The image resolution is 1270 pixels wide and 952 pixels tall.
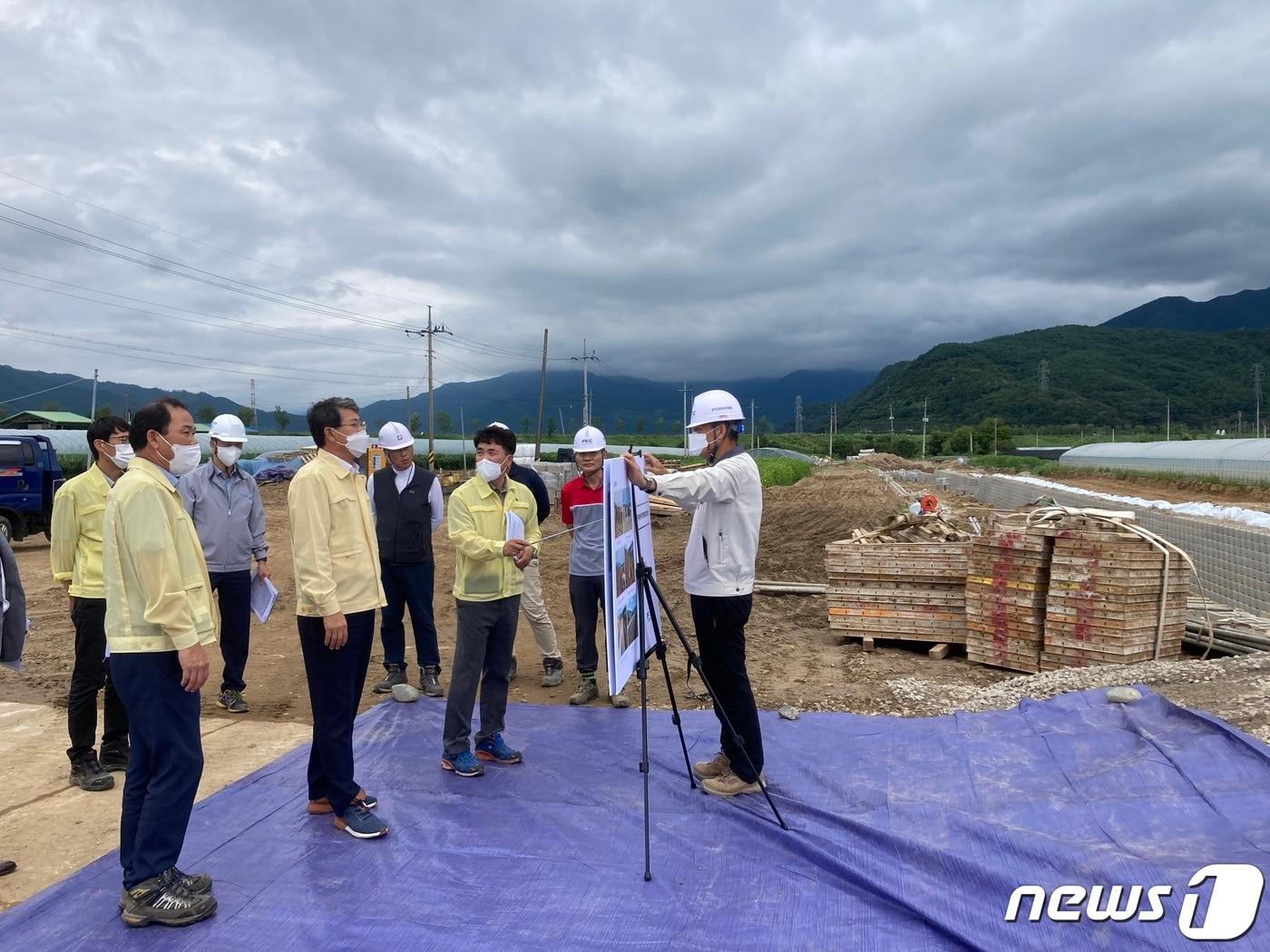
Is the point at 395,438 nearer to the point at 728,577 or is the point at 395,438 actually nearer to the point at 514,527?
the point at 514,527

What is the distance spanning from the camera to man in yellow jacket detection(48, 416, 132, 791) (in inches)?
169

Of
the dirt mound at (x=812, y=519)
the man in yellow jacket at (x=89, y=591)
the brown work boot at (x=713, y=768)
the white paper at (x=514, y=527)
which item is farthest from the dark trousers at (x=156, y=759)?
the dirt mound at (x=812, y=519)

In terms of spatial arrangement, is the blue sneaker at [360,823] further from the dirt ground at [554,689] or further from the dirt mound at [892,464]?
the dirt mound at [892,464]

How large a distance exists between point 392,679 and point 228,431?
7.42ft

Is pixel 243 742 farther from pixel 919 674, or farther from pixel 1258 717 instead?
pixel 1258 717

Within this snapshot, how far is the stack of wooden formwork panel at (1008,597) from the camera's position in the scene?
6812 millimetres

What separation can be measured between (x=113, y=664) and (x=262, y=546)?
2975 mm

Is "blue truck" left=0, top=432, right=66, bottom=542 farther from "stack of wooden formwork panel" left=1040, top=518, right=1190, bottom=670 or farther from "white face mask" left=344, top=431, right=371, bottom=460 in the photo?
"stack of wooden formwork panel" left=1040, top=518, right=1190, bottom=670

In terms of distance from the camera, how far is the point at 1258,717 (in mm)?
4539

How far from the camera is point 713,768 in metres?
4.15

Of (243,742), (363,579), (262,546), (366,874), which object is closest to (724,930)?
(366,874)

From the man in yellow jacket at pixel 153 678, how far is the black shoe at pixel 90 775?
1538mm

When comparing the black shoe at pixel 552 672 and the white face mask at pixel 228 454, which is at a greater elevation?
the white face mask at pixel 228 454

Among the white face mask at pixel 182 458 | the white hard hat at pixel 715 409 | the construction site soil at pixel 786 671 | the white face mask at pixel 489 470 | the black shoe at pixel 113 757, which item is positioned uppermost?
the white hard hat at pixel 715 409
